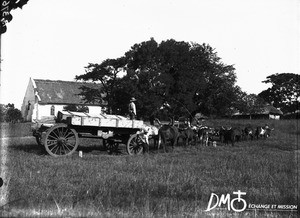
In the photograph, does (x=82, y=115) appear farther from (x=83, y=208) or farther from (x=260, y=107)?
(x=260, y=107)

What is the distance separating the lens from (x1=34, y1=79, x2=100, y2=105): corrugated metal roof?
61.5m

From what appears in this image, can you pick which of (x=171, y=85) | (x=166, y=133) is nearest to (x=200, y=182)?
(x=166, y=133)

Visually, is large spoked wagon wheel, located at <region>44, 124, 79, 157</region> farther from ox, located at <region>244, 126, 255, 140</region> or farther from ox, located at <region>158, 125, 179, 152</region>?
ox, located at <region>244, 126, 255, 140</region>

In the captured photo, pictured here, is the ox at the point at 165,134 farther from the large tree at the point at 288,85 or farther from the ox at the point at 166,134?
the large tree at the point at 288,85

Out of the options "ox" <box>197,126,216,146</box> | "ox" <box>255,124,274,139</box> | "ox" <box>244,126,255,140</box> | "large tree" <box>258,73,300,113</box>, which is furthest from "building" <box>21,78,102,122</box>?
"ox" <box>197,126,216,146</box>

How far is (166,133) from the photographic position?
1569 centimetres

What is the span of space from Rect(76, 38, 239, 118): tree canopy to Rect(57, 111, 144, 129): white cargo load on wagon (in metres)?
24.4

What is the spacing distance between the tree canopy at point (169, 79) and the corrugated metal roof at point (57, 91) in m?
13.8

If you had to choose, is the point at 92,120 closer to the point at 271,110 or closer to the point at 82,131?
the point at 82,131

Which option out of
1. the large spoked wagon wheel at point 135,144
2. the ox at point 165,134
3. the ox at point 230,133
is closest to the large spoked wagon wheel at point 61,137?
the large spoked wagon wheel at point 135,144

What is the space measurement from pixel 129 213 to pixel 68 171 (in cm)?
387

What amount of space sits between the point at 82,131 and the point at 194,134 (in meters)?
8.07

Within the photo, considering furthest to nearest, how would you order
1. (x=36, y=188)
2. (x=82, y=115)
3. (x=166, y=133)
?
(x=166, y=133) < (x=82, y=115) < (x=36, y=188)

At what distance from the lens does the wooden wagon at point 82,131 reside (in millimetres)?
12117
